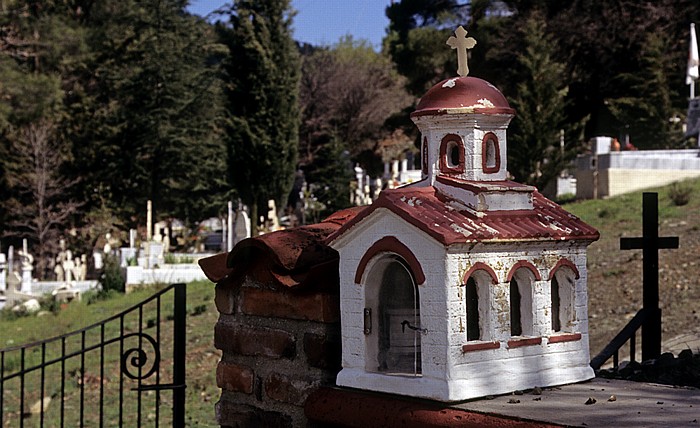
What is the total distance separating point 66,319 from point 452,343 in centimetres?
1493

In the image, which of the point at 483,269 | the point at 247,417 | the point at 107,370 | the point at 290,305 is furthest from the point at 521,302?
the point at 107,370

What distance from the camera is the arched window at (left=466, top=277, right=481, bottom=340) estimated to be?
3.27m

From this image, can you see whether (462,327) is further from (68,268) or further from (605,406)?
(68,268)

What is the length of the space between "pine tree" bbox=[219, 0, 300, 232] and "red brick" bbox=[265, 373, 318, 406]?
24.9m

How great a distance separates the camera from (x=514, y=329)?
11.0 feet

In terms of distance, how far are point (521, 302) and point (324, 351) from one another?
69 cm

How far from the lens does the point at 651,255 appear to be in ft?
16.5

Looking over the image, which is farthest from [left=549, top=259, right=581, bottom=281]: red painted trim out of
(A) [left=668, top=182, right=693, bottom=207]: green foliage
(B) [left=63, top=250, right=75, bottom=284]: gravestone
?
(B) [left=63, top=250, right=75, bottom=284]: gravestone

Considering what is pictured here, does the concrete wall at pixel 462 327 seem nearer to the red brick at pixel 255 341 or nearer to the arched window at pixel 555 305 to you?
the arched window at pixel 555 305

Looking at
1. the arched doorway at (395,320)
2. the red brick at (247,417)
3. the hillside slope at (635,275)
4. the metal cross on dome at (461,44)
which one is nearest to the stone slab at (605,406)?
the arched doorway at (395,320)

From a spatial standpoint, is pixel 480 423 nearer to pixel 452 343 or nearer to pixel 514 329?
pixel 452 343

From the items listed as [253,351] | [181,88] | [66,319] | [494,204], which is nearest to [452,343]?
[494,204]

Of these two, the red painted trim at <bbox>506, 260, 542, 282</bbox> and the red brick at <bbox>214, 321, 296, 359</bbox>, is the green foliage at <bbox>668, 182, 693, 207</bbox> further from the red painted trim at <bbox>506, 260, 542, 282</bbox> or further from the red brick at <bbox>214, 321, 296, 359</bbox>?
the red painted trim at <bbox>506, 260, 542, 282</bbox>

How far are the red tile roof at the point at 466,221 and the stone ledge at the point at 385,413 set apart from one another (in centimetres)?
50
